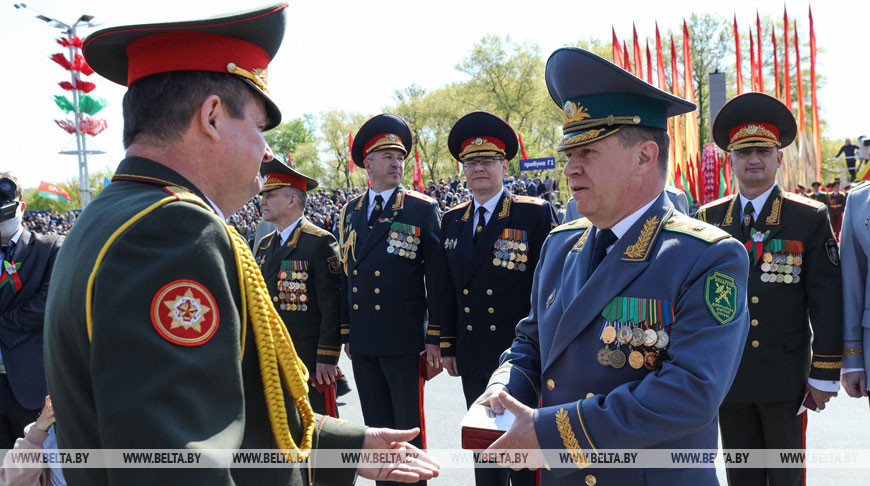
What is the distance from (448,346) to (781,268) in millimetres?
2167

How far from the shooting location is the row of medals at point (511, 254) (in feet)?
13.7

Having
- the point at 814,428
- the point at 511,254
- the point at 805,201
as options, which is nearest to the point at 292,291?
the point at 511,254

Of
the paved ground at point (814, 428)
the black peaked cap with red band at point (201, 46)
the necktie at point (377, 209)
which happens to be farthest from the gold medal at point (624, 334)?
the necktie at point (377, 209)

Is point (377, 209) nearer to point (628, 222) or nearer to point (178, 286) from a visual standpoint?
point (628, 222)

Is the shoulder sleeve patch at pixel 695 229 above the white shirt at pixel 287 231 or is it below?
below

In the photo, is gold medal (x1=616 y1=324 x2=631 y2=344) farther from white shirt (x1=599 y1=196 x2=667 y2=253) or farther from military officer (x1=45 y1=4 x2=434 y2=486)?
military officer (x1=45 y1=4 x2=434 y2=486)

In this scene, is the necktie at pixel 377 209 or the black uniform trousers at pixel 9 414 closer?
the black uniform trousers at pixel 9 414

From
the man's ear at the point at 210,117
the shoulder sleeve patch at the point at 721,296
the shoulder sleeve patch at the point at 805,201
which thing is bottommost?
the shoulder sleeve patch at the point at 721,296

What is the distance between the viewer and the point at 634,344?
1.87m

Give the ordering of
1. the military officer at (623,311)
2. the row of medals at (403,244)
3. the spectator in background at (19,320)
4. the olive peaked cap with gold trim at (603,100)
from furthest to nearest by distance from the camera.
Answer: the row of medals at (403,244)
the spectator in background at (19,320)
the olive peaked cap with gold trim at (603,100)
the military officer at (623,311)

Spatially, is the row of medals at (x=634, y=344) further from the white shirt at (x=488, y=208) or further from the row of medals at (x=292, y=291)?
the row of medals at (x=292, y=291)

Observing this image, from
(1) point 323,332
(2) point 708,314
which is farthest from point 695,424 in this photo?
(1) point 323,332

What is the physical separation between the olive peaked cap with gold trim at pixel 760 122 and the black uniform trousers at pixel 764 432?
61.2 inches

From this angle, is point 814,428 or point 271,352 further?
point 814,428
